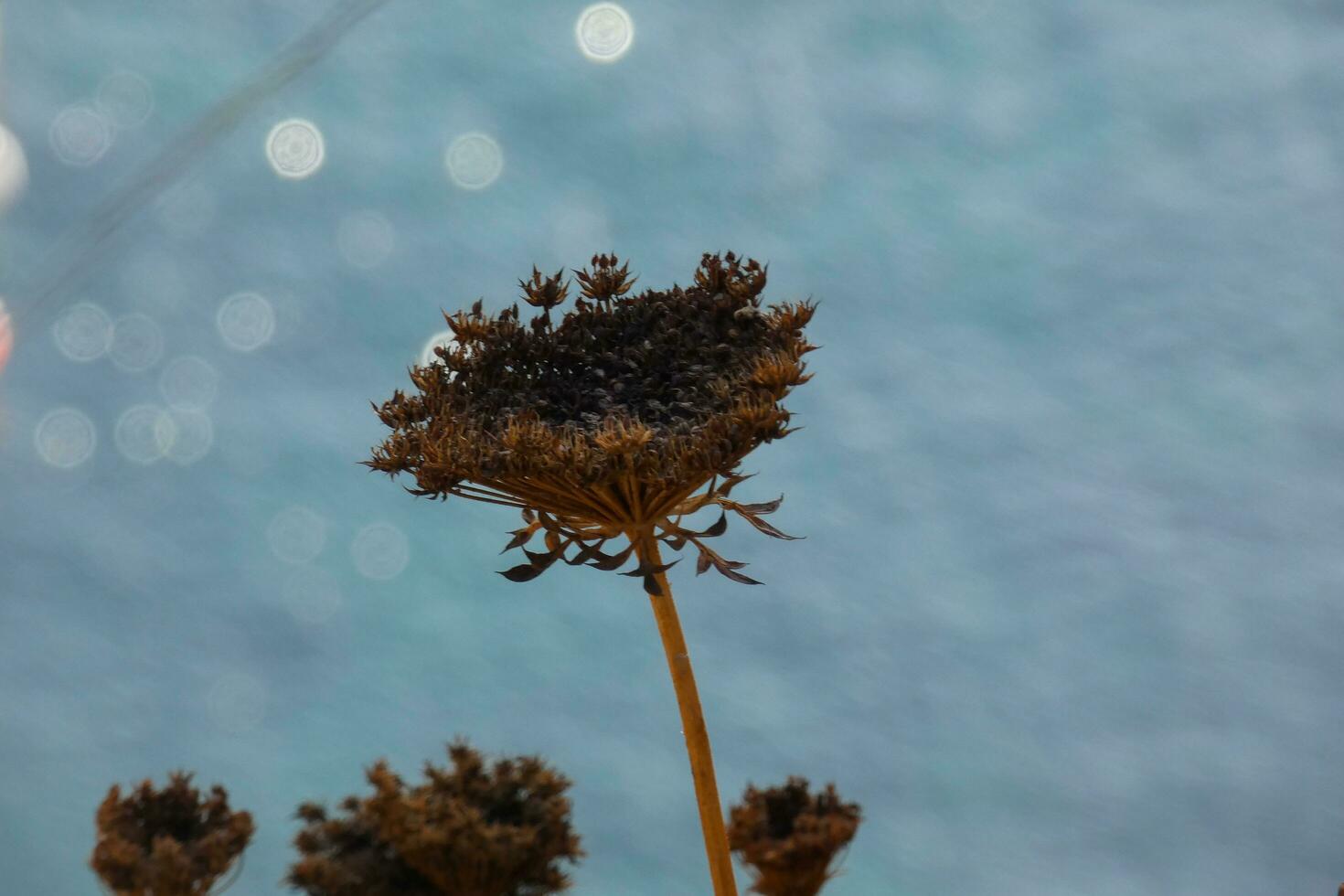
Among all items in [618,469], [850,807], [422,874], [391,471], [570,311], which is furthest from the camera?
[570,311]

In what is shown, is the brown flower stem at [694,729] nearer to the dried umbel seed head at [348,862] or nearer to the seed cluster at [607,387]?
the seed cluster at [607,387]

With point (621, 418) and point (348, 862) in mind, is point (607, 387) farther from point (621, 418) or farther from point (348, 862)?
point (348, 862)

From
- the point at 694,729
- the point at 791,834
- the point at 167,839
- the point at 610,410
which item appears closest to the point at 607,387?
the point at 610,410

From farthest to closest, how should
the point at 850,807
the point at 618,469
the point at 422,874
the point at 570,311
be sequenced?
the point at 570,311 → the point at 618,469 → the point at 850,807 → the point at 422,874

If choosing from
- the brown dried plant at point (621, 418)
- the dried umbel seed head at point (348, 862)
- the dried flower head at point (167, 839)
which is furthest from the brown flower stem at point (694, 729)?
the dried flower head at point (167, 839)

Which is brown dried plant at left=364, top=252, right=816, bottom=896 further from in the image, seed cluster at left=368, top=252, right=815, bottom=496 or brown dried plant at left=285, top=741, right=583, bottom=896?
brown dried plant at left=285, top=741, right=583, bottom=896

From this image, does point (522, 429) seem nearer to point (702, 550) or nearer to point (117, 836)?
point (702, 550)

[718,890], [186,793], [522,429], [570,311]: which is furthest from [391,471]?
[718,890]
